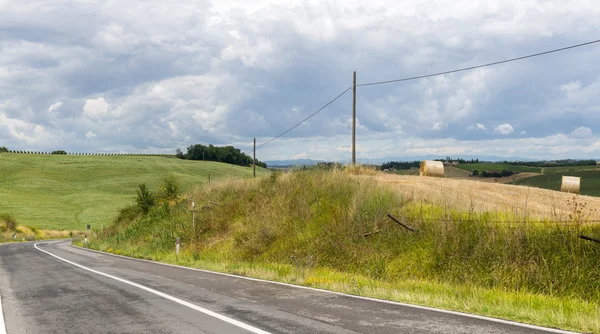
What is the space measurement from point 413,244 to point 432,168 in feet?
48.2

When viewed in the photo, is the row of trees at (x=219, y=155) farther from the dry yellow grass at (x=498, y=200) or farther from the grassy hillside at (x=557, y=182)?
the dry yellow grass at (x=498, y=200)

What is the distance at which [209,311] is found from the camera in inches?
337

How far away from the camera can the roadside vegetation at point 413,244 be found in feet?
32.9

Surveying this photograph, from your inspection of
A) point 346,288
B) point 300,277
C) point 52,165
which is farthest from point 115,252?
point 52,165

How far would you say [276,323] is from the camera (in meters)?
7.43

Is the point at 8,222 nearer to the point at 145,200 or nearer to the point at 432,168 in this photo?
the point at 145,200

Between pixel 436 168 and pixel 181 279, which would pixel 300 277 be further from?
pixel 436 168

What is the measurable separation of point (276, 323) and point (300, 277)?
572 cm

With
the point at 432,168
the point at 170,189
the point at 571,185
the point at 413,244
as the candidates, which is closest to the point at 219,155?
the point at 170,189

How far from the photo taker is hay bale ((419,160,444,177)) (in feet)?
94.0

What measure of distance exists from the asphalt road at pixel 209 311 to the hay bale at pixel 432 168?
18.0 metres

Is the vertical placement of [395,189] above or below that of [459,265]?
above

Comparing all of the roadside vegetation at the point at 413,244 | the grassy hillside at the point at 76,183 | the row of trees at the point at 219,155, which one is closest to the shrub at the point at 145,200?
the roadside vegetation at the point at 413,244

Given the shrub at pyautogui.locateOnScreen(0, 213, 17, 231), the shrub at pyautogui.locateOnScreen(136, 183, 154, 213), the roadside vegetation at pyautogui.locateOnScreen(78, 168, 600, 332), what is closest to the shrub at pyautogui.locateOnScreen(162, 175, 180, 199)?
the shrub at pyautogui.locateOnScreen(136, 183, 154, 213)
